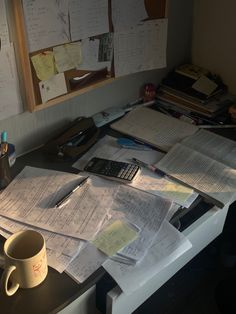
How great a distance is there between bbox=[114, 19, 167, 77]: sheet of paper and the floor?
0.67 m

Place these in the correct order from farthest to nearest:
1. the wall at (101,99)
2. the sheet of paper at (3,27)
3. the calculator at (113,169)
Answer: the wall at (101,99) → the calculator at (113,169) → the sheet of paper at (3,27)

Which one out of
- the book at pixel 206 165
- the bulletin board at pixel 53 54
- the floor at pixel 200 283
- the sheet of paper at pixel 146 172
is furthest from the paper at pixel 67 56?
the floor at pixel 200 283

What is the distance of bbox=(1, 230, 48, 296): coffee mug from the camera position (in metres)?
0.84

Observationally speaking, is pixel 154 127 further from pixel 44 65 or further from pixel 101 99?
pixel 44 65

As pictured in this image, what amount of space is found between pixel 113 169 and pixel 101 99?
39cm

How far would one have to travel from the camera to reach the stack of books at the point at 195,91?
1561 millimetres

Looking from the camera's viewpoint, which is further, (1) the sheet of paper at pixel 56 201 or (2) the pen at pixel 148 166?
(2) the pen at pixel 148 166

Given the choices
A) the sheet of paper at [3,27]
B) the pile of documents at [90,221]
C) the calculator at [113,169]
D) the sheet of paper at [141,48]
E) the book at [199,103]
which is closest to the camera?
the pile of documents at [90,221]

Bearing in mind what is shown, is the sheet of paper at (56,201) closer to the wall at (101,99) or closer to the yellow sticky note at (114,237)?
the yellow sticky note at (114,237)

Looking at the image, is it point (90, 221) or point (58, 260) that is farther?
point (90, 221)

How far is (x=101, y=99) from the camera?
4.95 feet

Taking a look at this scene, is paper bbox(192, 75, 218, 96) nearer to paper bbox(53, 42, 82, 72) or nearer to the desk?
paper bbox(53, 42, 82, 72)

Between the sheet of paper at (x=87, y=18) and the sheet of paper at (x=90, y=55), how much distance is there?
0.02m

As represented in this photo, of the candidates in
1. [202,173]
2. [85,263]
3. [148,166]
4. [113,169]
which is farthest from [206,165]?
[85,263]
